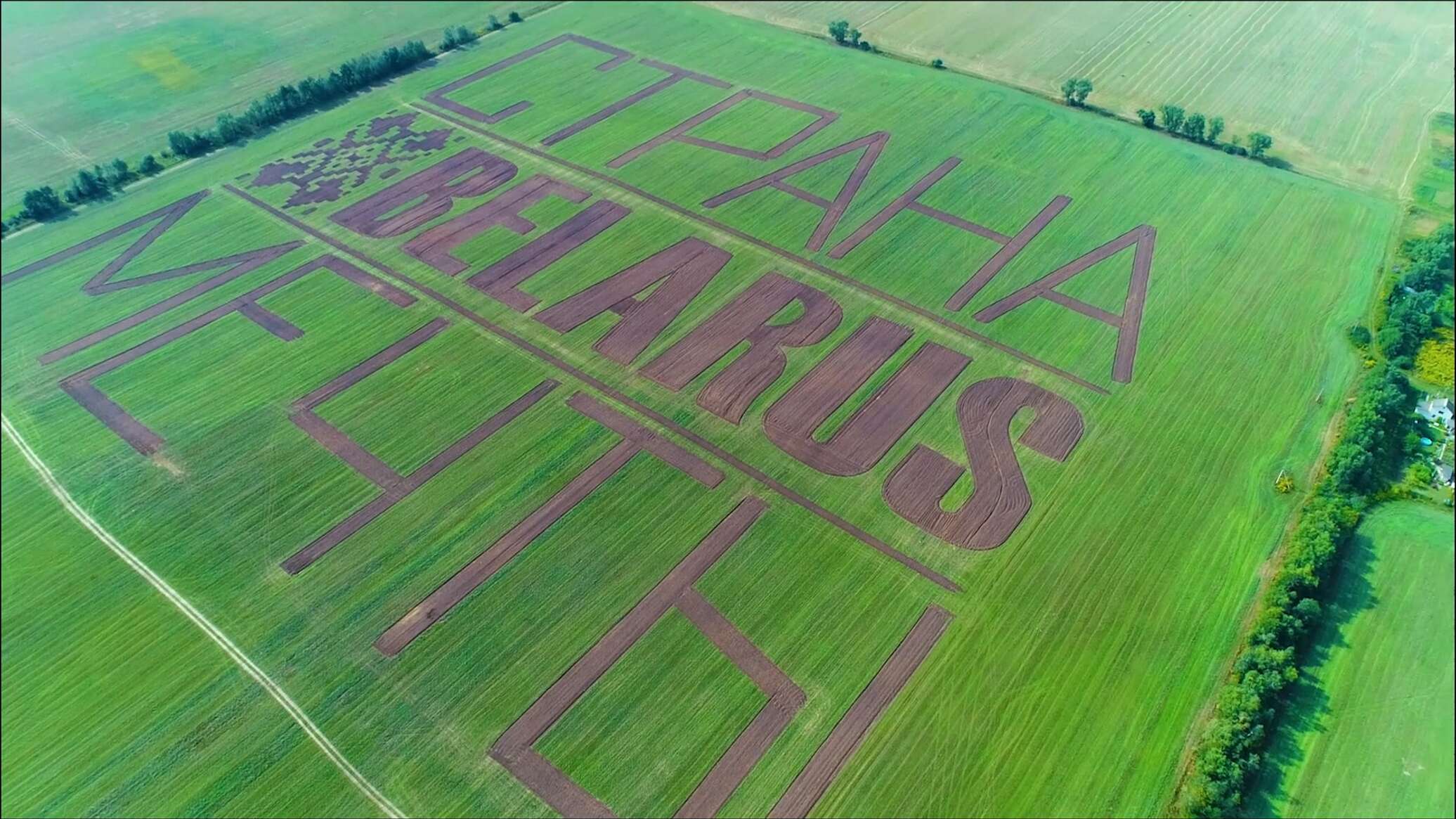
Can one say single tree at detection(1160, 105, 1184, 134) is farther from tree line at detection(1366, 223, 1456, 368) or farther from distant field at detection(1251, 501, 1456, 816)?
distant field at detection(1251, 501, 1456, 816)

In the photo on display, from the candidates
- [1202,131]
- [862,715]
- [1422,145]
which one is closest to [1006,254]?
[1202,131]

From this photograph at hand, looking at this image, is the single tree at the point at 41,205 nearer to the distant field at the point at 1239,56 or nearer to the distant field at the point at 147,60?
the distant field at the point at 147,60

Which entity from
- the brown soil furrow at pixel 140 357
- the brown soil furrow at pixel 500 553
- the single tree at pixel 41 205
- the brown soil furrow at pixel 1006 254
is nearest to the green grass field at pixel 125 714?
the brown soil furrow at pixel 500 553

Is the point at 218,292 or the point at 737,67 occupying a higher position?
the point at 737,67

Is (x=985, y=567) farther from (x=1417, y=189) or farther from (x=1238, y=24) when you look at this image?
(x=1238, y=24)

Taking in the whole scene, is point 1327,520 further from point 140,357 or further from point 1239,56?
point 140,357

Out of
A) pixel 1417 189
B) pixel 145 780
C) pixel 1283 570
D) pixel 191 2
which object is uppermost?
pixel 191 2

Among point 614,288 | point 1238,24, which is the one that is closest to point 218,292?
point 614,288
